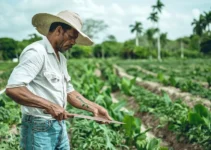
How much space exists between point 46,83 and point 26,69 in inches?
10.3

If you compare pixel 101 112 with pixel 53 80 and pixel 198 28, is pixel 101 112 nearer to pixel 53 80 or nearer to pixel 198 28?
pixel 53 80

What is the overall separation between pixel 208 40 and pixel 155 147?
47061 mm

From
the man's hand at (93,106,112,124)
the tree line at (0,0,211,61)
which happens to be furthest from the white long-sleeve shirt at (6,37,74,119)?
the tree line at (0,0,211,61)

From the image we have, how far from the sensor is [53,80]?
8.57ft

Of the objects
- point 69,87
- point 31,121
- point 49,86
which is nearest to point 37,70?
point 49,86

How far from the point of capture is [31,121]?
2588mm

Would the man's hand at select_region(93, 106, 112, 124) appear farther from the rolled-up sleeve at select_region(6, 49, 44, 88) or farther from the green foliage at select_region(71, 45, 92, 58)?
the green foliage at select_region(71, 45, 92, 58)

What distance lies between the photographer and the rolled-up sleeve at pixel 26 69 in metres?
2.31

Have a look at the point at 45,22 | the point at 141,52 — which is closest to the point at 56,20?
the point at 45,22

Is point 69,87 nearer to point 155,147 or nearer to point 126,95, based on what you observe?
point 155,147

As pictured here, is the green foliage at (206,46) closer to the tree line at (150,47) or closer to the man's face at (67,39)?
the tree line at (150,47)

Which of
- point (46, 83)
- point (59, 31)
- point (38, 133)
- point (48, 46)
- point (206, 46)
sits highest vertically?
point (206, 46)

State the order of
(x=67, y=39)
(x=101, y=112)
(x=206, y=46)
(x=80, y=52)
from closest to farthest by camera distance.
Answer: (x=67, y=39)
(x=101, y=112)
(x=206, y=46)
(x=80, y=52)

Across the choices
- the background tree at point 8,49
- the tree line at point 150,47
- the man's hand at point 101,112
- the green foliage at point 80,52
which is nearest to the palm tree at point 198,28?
the tree line at point 150,47
